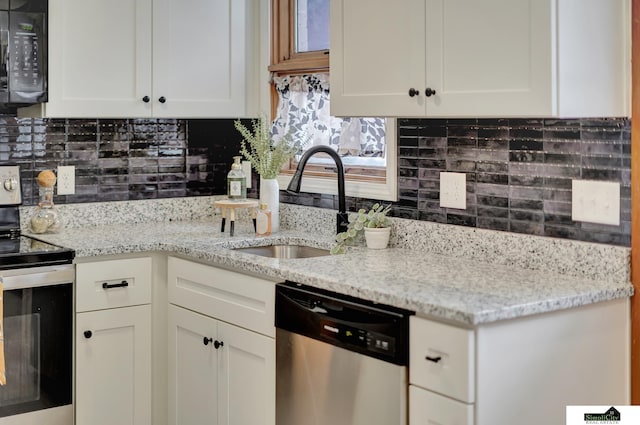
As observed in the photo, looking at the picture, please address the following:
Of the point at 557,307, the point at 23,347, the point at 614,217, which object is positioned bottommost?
the point at 23,347

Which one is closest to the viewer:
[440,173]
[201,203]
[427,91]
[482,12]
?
[482,12]

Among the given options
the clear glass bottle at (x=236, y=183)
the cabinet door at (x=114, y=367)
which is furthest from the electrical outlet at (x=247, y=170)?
the cabinet door at (x=114, y=367)

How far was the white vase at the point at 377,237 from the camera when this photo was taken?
10.2 ft

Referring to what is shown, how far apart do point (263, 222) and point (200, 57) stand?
0.80 m

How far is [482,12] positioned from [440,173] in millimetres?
730

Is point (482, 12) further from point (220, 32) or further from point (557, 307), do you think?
point (220, 32)

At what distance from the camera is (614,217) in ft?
8.05

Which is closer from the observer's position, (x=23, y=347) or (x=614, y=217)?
(x=614, y=217)

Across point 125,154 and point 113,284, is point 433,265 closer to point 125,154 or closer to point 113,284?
point 113,284

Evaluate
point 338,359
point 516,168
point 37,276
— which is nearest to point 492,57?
point 516,168

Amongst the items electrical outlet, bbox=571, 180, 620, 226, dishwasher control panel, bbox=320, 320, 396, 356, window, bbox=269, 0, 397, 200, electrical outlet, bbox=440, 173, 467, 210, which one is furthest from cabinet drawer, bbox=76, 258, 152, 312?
electrical outlet, bbox=571, 180, 620, 226

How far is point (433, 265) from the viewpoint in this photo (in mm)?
2758

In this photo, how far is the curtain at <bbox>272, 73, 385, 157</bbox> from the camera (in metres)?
3.44

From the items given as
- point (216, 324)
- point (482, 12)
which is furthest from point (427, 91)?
point (216, 324)
